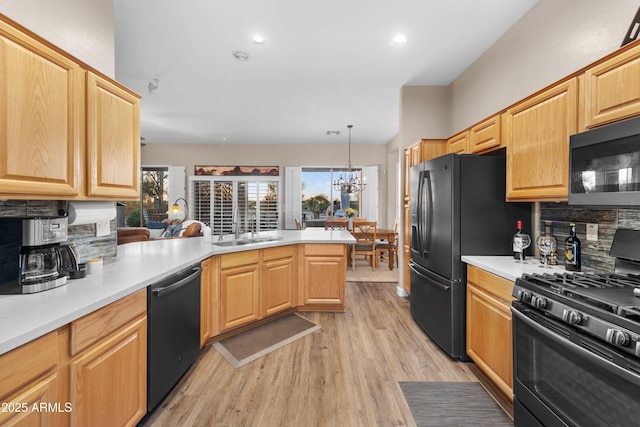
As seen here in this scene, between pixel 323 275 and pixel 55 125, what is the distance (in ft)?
8.40

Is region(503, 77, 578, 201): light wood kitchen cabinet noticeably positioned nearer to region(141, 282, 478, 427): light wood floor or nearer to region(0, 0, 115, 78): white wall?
region(141, 282, 478, 427): light wood floor

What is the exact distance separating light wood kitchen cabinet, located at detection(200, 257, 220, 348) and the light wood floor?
184mm

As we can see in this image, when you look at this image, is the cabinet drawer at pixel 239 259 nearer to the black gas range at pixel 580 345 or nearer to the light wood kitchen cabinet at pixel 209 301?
the light wood kitchen cabinet at pixel 209 301

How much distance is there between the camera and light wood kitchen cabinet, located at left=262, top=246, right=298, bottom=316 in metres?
2.85

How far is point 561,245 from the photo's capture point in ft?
6.55

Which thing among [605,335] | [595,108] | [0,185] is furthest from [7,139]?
[595,108]

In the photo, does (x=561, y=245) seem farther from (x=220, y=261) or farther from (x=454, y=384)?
(x=220, y=261)

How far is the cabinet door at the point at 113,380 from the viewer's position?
1.12m

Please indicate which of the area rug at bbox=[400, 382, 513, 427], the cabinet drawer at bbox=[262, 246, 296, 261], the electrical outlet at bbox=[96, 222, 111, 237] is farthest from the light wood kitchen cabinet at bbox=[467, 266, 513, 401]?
the electrical outlet at bbox=[96, 222, 111, 237]

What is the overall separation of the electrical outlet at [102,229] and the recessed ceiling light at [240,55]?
218 centimetres

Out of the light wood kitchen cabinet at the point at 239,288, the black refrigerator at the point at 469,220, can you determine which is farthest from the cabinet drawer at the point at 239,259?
the black refrigerator at the point at 469,220

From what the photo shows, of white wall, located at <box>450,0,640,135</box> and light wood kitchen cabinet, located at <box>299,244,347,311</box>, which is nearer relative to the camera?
white wall, located at <box>450,0,640,135</box>

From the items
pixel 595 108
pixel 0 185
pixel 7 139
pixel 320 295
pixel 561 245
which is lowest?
pixel 320 295

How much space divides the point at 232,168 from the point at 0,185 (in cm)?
654
